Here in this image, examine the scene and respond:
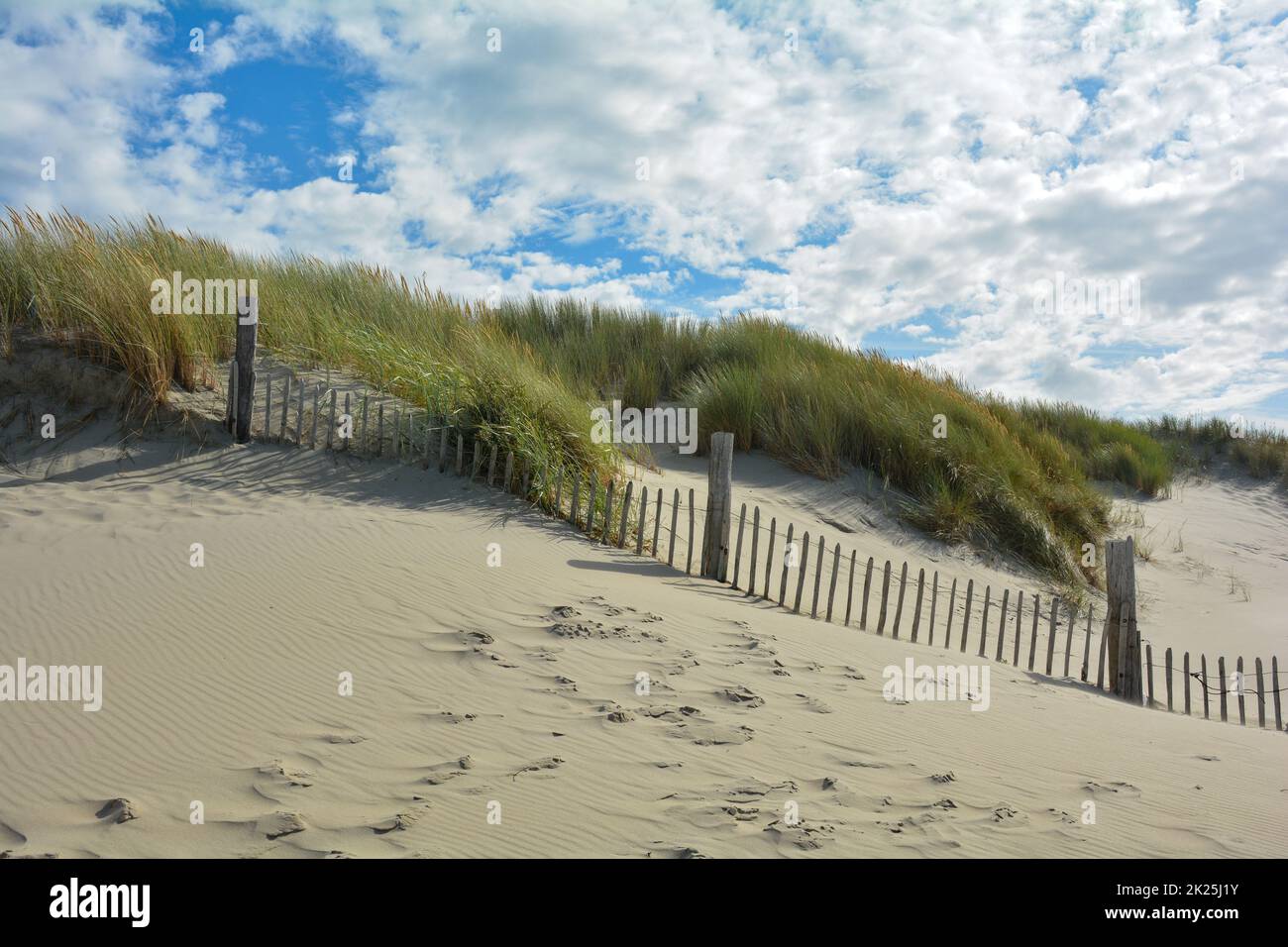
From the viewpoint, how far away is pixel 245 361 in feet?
29.7

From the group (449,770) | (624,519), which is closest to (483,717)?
(449,770)

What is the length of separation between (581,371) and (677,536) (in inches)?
241

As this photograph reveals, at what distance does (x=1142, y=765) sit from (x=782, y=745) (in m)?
2.05

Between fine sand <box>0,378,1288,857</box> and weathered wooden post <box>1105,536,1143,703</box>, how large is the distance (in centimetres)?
45

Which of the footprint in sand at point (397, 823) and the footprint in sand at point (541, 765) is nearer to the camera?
the footprint in sand at point (397, 823)

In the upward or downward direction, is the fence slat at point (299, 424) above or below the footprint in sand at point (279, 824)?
above

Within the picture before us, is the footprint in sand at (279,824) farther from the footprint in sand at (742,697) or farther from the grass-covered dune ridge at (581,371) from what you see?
the grass-covered dune ridge at (581,371)

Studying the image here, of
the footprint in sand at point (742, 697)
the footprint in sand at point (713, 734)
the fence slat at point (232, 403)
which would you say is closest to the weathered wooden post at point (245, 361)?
the fence slat at point (232, 403)

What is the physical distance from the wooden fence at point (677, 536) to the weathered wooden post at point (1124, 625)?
18.6 inches

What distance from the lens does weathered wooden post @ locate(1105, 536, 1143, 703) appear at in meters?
7.40

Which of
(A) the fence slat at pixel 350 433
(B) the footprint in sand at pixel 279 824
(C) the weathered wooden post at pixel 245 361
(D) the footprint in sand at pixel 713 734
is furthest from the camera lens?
(A) the fence slat at pixel 350 433

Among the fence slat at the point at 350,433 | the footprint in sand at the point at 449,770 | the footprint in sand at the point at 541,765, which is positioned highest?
the fence slat at the point at 350,433

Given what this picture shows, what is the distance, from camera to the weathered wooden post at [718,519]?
27.2 feet

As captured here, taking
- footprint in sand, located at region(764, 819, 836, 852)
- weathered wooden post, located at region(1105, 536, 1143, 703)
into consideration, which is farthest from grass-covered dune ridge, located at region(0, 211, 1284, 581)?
footprint in sand, located at region(764, 819, 836, 852)
